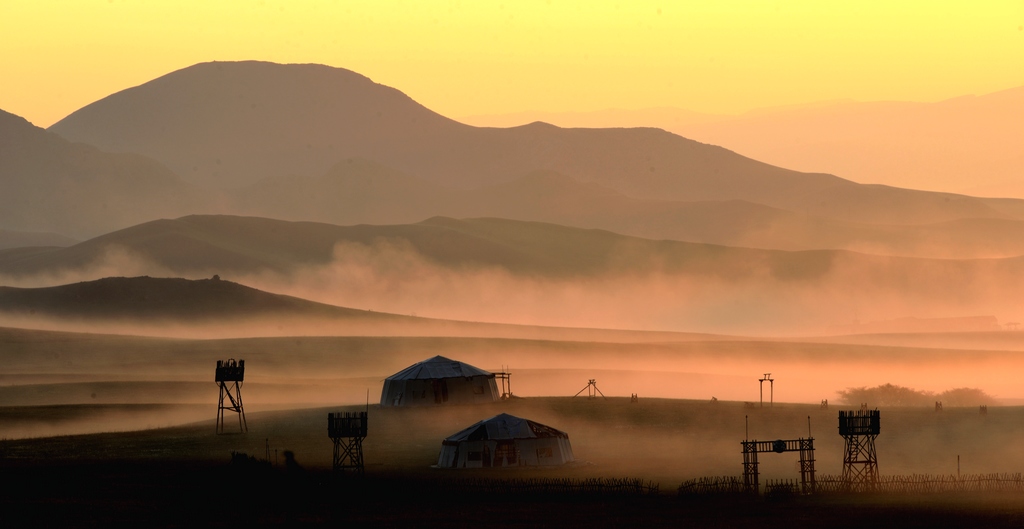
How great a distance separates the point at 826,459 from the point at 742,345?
300 feet

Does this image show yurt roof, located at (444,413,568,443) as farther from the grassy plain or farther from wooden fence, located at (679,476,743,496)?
wooden fence, located at (679,476,743,496)

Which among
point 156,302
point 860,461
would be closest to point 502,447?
point 860,461

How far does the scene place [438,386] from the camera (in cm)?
10144

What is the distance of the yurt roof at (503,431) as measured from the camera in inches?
3031

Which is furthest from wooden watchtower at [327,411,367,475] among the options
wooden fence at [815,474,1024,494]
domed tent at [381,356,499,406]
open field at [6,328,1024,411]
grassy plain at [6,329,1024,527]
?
open field at [6,328,1024,411]

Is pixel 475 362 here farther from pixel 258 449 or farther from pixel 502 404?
pixel 258 449

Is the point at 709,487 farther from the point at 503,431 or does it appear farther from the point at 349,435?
the point at 349,435

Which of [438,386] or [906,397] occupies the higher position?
[906,397]

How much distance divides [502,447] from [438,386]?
24925mm

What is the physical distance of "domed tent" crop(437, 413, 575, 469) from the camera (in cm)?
7675

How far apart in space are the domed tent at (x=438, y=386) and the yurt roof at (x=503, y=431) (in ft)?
75.9

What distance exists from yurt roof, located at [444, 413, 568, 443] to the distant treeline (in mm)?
47280

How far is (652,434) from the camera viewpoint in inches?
3558

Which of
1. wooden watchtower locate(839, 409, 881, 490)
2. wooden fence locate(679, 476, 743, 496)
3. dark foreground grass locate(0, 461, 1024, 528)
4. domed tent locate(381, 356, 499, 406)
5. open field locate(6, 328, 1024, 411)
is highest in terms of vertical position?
open field locate(6, 328, 1024, 411)
